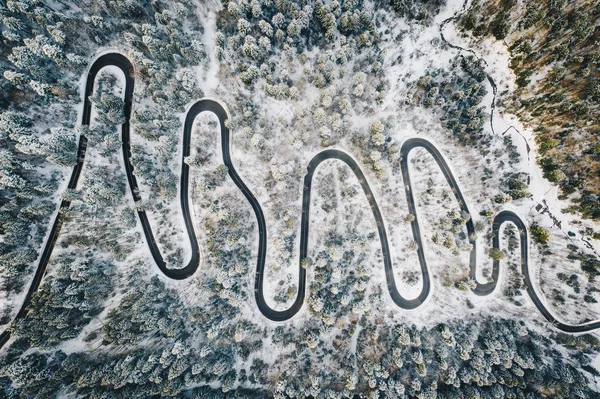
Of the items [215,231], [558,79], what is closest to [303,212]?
[215,231]

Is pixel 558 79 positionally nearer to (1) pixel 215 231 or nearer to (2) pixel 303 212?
(2) pixel 303 212

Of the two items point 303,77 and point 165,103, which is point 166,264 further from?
point 303,77

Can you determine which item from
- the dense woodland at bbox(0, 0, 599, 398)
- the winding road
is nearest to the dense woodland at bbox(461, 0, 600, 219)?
the dense woodland at bbox(0, 0, 599, 398)

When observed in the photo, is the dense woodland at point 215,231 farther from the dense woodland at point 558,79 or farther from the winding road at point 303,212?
the dense woodland at point 558,79

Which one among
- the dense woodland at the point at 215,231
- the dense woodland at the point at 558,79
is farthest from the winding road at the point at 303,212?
the dense woodland at the point at 558,79

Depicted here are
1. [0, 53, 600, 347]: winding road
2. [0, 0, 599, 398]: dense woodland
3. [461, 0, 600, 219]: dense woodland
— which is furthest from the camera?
[0, 53, 600, 347]: winding road

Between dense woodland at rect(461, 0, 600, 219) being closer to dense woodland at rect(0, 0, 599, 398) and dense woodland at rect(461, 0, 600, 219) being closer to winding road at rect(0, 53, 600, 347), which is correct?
dense woodland at rect(0, 0, 599, 398)
